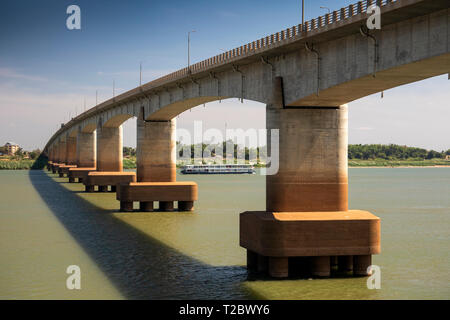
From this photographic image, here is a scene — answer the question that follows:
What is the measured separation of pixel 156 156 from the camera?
161 feet

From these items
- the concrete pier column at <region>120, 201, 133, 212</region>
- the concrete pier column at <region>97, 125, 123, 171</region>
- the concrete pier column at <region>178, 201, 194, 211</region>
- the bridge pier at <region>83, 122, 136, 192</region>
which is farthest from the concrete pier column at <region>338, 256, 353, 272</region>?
the concrete pier column at <region>97, 125, 123, 171</region>

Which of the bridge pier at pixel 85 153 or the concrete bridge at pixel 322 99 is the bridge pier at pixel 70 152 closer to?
the bridge pier at pixel 85 153

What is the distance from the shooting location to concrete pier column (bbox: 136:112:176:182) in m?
49.1

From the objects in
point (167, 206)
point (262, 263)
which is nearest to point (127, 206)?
point (167, 206)

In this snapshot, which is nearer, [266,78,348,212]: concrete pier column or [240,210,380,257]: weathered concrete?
[240,210,380,257]: weathered concrete

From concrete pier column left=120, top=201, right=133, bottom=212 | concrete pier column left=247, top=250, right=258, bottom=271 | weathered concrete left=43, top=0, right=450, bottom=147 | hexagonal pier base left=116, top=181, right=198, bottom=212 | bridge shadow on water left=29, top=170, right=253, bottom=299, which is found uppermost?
weathered concrete left=43, top=0, right=450, bottom=147

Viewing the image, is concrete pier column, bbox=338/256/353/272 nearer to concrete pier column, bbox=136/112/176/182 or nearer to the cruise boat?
concrete pier column, bbox=136/112/176/182

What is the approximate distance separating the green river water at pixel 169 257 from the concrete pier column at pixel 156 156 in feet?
12.2

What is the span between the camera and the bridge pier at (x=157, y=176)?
155 ft

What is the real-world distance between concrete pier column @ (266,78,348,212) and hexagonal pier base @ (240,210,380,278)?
1744mm

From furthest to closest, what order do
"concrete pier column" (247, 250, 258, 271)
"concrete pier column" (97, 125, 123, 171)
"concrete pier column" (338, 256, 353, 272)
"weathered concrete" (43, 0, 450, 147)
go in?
1. "concrete pier column" (97, 125, 123, 171)
2. "concrete pier column" (247, 250, 258, 271)
3. "concrete pier column" (338, 256, 353, 272)
4. "weathered concrete" (43, 0, 450, 147)

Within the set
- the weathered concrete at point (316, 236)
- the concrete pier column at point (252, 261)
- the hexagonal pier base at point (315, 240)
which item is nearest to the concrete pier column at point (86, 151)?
the concrete pier column at point (252, 261)

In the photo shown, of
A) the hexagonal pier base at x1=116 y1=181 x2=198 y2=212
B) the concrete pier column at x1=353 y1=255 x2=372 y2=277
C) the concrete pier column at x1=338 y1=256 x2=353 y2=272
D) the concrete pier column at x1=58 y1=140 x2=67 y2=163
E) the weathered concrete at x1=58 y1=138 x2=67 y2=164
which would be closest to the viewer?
the concrete pier column at x1=353 y1=255 x2=372 y2=277

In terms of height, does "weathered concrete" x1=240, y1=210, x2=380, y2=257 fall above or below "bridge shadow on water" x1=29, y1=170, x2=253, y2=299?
above
